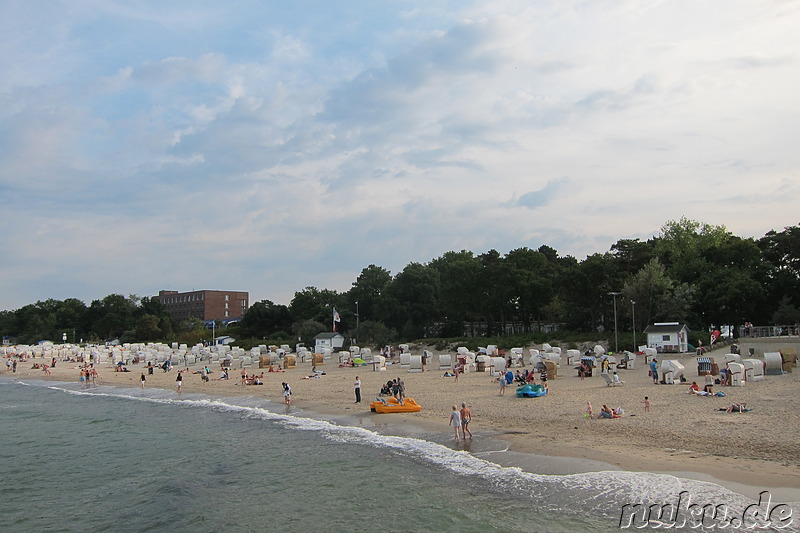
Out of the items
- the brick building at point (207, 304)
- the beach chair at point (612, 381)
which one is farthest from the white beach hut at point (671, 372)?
the brick building at point (207, 304)

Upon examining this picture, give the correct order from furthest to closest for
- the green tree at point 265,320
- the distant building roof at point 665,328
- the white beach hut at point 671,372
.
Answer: the green tree at point 265,320, the distant building roof at point 665,328, the white beach hut at point 671,372

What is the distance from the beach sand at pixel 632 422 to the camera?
13727 millimetres

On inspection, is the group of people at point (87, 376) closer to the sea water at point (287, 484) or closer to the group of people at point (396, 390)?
the sea water at point (287, 484)

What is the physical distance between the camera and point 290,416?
2612 cm

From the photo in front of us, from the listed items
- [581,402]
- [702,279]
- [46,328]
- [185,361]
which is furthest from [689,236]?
[46,328]

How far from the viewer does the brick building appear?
151375mm

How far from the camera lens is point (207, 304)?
15100 centimetres

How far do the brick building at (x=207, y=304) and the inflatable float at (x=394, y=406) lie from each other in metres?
128

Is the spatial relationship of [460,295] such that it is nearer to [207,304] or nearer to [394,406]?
[394,406]

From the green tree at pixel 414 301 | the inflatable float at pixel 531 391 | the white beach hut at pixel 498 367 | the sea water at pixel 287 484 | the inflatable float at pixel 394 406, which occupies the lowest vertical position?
the sea water at pixel 287 484

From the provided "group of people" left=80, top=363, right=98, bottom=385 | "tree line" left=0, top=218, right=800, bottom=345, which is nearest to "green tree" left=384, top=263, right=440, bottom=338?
"tree line" left=0, top=218, right=800, bottom=345

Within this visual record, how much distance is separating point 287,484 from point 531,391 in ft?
43.9

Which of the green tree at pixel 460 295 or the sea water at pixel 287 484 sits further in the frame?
the green tree at pixel 460 295

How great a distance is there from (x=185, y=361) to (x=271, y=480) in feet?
151
